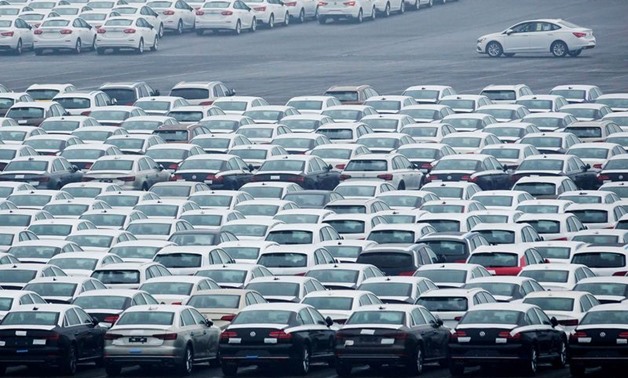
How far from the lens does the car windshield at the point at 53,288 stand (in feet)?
106

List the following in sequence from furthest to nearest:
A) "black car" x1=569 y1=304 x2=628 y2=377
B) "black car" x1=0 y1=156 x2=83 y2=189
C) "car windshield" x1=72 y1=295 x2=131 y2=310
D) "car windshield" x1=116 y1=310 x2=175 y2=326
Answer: "black car" x1=0 y1=156 x2=83 y2=189, "car windshield" x1=72 y1=295 x2=131 y2=310, "car windshield" x1=116 y1=310 x2=175 y2=326, "black car" x1=569 y1=304 x2=628 y2=377

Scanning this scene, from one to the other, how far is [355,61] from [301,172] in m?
24.8

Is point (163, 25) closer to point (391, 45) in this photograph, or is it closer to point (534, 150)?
point (391, 45)

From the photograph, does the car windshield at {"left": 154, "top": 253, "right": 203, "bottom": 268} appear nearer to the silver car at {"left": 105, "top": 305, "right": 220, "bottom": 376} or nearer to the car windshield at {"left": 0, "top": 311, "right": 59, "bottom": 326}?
the silver car at {"left": 105, "top": 305, "right": 220, "bottom": 376}

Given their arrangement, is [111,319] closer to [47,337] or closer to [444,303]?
[47,337]

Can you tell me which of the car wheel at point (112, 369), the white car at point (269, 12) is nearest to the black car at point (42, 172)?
the car wheel at point (112, 369)

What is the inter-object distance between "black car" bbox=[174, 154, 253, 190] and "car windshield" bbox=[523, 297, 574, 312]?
15182mm

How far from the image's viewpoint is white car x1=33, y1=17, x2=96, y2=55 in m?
71.1

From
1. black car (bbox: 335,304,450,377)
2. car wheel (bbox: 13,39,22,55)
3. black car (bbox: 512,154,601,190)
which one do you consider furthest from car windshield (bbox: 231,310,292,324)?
car wheel (bbox: 13,39,22,55)

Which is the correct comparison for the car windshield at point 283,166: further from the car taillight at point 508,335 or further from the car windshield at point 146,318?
the car taillight at point 508,335

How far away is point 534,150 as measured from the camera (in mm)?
48188

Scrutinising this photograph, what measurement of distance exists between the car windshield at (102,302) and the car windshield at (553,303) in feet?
21.3

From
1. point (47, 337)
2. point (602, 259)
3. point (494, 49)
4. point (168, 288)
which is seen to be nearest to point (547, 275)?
point (602, 259)

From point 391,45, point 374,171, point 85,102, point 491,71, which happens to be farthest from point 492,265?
point 391,45
